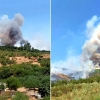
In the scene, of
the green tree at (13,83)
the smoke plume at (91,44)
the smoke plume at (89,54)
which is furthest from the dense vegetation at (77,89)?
the green tree at (13,83)

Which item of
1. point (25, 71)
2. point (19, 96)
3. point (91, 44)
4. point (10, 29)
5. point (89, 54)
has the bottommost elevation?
point (19, 96)

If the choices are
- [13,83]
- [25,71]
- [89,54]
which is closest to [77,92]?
[89,54]

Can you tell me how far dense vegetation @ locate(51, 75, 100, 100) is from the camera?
25.2 ft

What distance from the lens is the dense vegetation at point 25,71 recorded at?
732 cm

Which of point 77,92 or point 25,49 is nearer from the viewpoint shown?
point 25,49

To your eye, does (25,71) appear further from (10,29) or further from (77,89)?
(77,89)

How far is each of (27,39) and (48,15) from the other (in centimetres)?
57

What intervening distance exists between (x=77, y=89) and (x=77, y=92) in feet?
0.24

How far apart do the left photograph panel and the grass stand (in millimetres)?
247

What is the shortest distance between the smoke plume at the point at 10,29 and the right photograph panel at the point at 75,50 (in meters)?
0.62

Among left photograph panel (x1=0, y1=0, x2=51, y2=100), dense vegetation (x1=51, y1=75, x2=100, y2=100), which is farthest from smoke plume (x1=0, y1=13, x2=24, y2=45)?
dense vegetation (x1=51, y1=75, x2=100, y2=100)

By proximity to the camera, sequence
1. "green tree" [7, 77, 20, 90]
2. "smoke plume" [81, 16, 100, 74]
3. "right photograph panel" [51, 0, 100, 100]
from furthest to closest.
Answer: "smoke plume" [81, 16, 100, 74] < "right photograph panel" [51, 0, 100, 100] < "green tree" [7, 77, 20, 90]

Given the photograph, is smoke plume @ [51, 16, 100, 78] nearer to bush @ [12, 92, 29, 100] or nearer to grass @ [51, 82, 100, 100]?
grass @ [51, 82, 100, 100]

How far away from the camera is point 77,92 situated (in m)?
7.84
